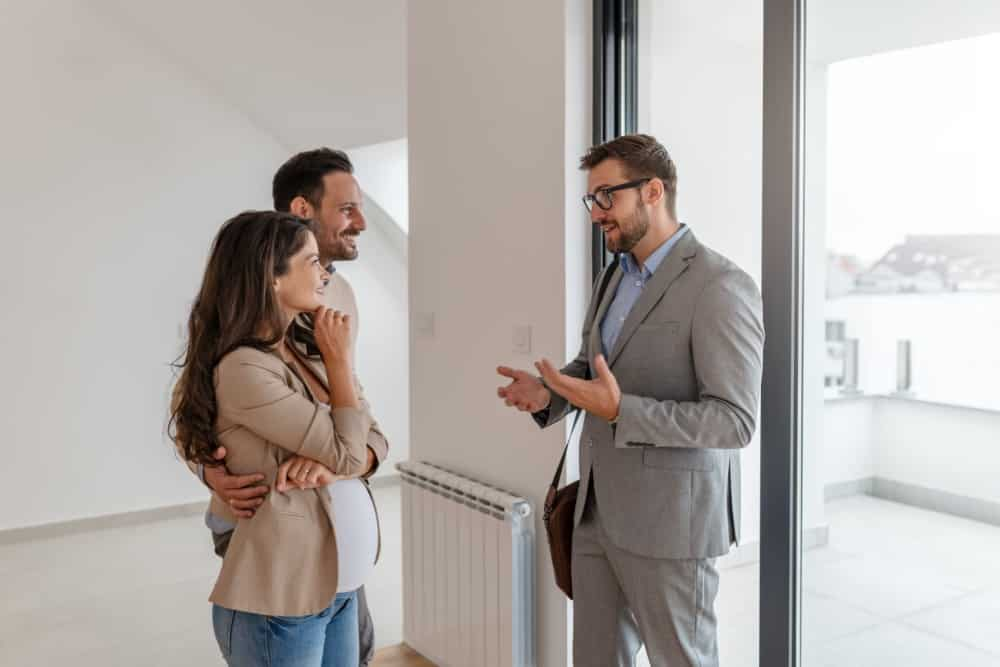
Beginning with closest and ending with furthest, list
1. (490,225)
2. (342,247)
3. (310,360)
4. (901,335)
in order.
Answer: (310,360) → (901,335) → (342,247) → (490,225)

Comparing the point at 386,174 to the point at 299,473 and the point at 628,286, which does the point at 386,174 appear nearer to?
the point at 628,286

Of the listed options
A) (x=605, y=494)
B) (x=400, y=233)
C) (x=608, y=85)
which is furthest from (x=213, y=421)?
(x=400, y=233)

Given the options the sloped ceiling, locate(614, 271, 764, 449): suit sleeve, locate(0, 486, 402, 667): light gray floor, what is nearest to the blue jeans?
locate(614, 271, 764, 449): suit sleeve

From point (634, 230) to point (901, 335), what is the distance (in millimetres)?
671

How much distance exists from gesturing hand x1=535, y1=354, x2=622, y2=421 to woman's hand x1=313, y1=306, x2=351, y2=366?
1.28 ft

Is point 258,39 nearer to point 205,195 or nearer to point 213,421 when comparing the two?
point 205,195

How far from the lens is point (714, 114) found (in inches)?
96.7

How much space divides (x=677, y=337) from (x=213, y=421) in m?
0.96

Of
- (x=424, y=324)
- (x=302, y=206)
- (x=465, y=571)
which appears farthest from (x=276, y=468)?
(x=424, y=324)

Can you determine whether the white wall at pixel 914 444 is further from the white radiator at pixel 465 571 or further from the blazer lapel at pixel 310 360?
the blazer lapel at pixel 310 360

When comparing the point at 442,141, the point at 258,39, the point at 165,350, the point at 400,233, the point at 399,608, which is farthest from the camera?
the point at 400,233

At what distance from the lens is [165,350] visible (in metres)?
5.34

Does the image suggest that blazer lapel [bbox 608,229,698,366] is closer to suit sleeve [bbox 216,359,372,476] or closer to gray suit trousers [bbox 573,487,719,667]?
gray suit trousers [bbox 573,487,719,667]

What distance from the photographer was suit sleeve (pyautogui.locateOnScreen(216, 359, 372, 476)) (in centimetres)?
156
